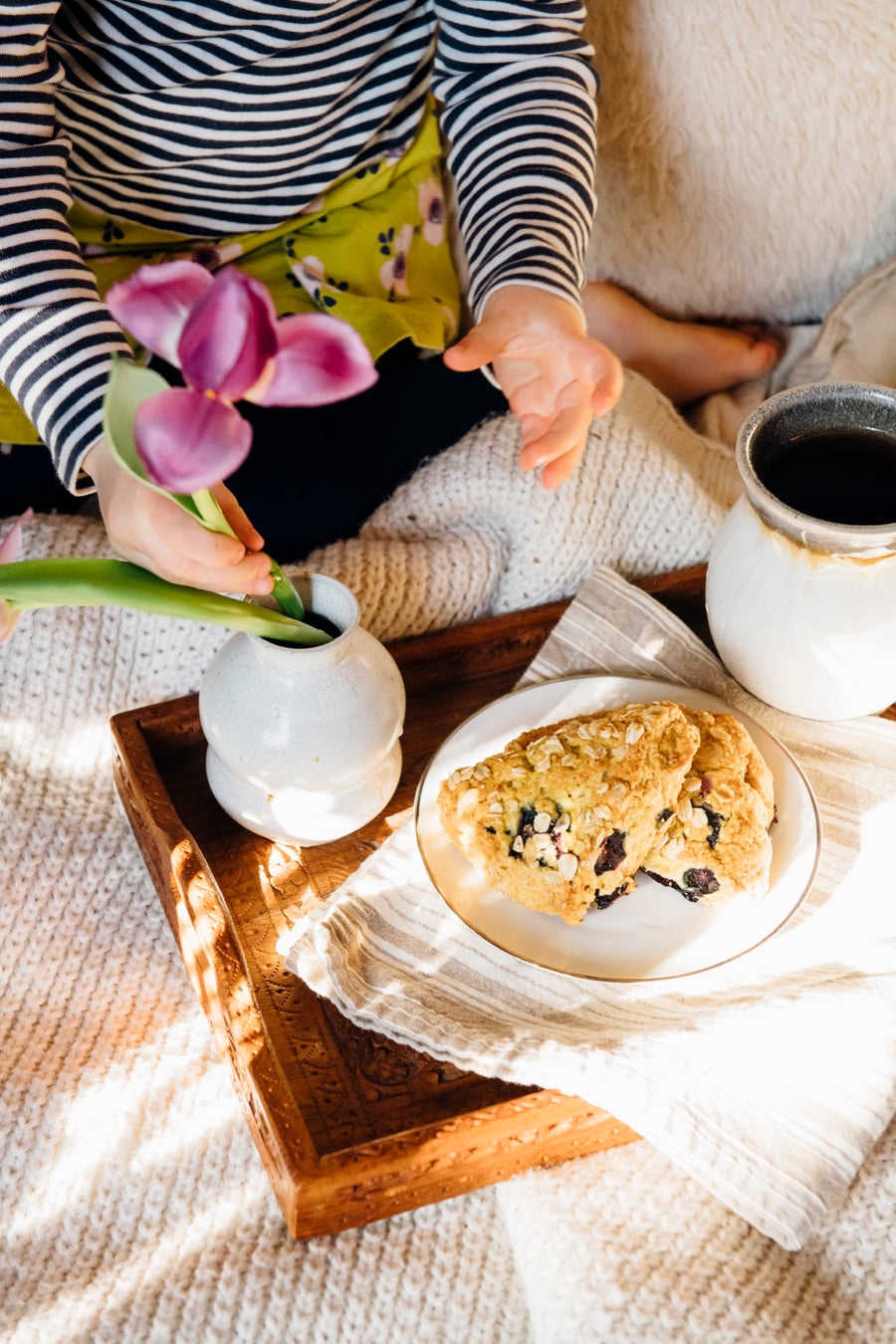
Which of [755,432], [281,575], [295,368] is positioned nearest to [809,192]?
[755,432]

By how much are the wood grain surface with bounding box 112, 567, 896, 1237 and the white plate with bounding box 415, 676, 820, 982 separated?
6 cm

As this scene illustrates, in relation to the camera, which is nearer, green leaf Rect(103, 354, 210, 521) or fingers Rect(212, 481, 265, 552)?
green leaf Rect(103, 354, 210, 521)

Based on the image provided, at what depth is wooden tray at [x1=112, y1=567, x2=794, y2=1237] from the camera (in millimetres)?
534

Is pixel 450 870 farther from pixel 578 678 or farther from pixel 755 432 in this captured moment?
pixel 755 432

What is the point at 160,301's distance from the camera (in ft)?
1.09

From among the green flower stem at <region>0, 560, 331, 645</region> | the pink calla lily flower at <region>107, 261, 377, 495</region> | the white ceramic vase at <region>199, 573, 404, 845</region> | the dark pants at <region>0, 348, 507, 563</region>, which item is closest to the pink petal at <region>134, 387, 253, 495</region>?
the pink calla lily flower at <region>107, 261, 377, 495</region>

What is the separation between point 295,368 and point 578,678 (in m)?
0.38

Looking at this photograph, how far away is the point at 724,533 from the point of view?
2.10 ft

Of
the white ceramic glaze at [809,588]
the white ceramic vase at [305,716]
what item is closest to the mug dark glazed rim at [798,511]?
the white ceramic glaze at [809,588]

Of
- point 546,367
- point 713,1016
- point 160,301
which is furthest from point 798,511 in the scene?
point 160,301

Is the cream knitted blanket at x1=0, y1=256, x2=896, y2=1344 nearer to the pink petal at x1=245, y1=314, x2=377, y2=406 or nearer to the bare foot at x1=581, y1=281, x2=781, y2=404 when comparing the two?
the bare foot at x1=581, y1=281, x2=781, y2=404

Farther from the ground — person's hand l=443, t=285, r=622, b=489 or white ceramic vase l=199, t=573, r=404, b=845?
person's hand l=443, t=285, r=622, b=489

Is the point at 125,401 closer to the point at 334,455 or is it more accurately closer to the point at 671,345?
the point at 334,455

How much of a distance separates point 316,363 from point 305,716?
0.89 feet
